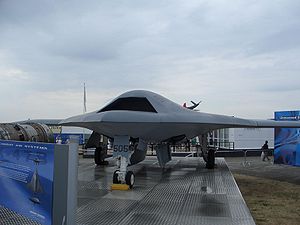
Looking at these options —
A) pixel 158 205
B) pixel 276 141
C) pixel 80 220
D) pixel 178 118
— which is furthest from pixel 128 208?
pixel 276 141

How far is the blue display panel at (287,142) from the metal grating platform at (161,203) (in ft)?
28.5

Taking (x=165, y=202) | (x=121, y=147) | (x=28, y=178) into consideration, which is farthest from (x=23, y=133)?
(x=28, y=178)

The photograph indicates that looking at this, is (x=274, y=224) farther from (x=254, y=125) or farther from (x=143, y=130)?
(x=254, y=125)

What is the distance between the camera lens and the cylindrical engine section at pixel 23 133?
9375mm

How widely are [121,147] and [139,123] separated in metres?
0.75

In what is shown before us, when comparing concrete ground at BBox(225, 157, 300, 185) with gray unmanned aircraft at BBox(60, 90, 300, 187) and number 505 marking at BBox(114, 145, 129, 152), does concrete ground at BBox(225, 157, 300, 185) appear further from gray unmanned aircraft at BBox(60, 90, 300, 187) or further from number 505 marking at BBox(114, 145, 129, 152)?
number 505 marking at BBox(114, 145, 129, 152)

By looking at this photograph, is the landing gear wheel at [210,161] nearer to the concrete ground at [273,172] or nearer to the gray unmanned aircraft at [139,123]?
the gray unmanned aircraft at [139,123]

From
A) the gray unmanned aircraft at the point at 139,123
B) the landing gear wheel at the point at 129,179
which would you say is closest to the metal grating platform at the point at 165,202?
the landing gear wheel at the point at 129,179

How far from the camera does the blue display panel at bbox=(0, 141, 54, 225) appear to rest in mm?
3838

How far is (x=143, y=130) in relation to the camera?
916cm

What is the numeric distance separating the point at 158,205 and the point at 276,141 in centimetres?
1363

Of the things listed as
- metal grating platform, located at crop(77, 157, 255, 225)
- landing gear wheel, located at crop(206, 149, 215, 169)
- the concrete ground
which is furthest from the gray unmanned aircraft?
the concrete ground

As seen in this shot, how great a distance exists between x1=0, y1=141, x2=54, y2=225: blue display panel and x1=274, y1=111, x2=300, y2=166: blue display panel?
48.8 ft

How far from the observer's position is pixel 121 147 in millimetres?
8492
